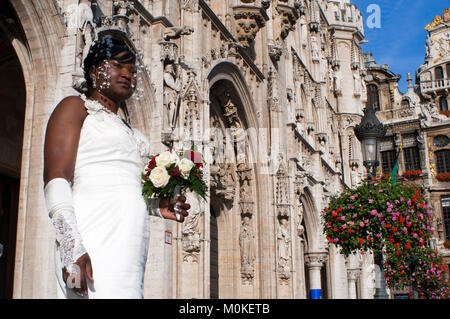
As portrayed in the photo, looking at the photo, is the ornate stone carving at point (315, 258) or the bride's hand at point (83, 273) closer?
the bride's hand at point (83, 273)

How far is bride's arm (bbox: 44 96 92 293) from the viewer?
9.77 feet

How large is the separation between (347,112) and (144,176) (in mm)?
31434

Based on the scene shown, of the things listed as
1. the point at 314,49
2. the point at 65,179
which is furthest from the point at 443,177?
the point at 65,179

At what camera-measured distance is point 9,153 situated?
35.2 feet

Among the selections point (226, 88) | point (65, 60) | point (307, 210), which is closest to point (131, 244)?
point (65, 60)

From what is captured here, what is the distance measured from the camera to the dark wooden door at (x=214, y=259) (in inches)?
574

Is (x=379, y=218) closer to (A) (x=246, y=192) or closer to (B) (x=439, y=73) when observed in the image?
(A) (x=246, y=192)

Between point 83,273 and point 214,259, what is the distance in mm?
12319

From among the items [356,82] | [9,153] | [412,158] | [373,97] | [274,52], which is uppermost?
[373,97]

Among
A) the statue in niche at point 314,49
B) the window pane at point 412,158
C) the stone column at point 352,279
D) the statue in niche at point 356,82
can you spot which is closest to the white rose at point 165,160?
the stone column at point 352,279

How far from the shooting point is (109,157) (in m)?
3.39

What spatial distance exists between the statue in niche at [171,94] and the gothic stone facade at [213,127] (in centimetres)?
3

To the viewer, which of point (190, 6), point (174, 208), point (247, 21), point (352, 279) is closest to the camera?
point (174, 208)

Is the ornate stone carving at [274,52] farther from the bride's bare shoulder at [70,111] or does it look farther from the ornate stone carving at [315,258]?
the bride's bare shoulder at [70,111]
